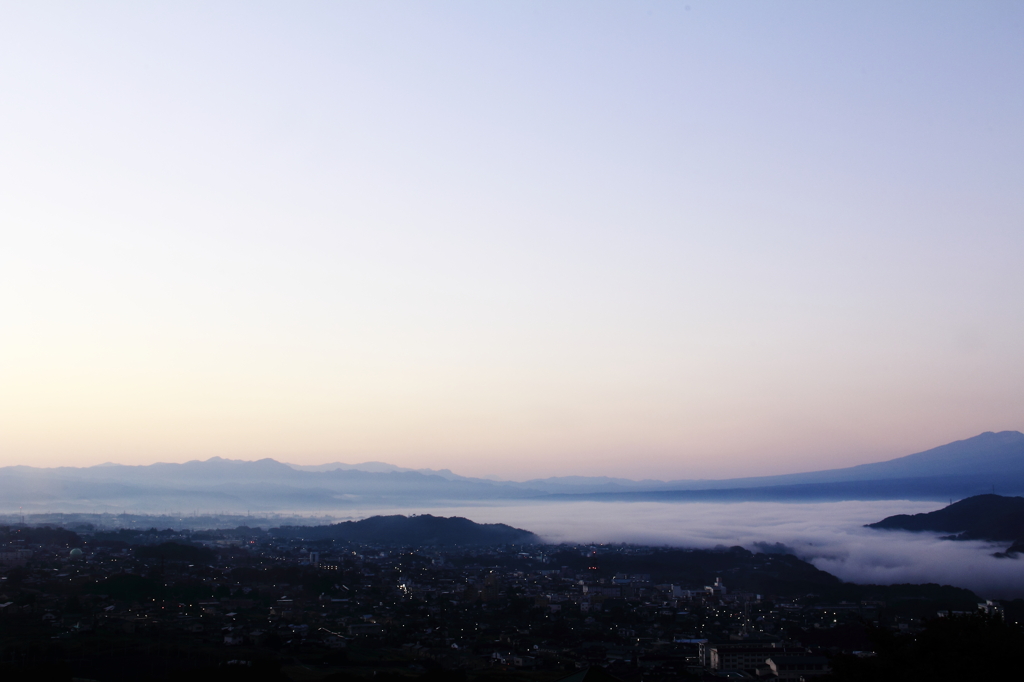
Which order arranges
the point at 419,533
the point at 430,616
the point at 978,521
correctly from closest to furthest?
the point at 430,616 < the point at 978,521 < the point at 419,533

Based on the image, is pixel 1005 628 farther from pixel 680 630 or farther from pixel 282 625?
pixel 282 625

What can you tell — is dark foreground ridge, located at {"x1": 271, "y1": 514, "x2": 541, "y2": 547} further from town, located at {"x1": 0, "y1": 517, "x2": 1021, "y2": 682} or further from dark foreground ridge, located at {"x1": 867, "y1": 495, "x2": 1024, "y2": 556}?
dark foreground ridge, located at {"x1": 867, "y1": 495, "x2": 1024, "y2": 556}

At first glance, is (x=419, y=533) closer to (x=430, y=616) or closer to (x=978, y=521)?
(x=430, y=616)

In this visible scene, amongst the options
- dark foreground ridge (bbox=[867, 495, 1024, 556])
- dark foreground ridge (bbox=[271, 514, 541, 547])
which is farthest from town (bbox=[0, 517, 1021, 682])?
dark foreground ridge (bbox=[271, 514, 541, 547])

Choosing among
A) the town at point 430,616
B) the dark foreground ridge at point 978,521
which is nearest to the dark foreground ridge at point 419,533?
the town at point 430,616

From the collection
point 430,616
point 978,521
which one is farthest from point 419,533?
point 978,521

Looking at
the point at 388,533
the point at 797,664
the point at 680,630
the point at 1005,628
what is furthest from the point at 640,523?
the point at 1005,628
